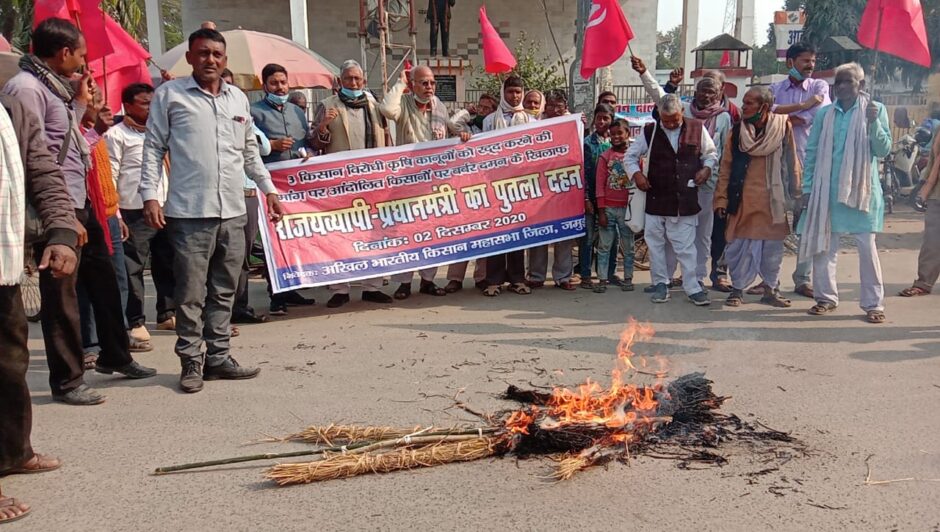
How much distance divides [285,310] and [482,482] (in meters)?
3.98

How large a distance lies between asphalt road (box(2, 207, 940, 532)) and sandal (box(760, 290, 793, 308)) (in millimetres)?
143

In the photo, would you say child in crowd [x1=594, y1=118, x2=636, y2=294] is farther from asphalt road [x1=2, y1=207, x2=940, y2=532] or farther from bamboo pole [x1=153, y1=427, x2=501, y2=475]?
bamboo pole [x1=153, y1=427, x2=501, y2=475]

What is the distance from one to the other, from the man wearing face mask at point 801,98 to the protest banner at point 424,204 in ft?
7.27

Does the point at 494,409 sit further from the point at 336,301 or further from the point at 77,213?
the point at 336,301

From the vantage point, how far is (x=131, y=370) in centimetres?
500

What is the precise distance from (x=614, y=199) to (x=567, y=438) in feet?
14.4

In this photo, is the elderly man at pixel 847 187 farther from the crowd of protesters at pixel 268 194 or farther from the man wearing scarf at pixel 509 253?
the man wearing scarf at pixel 509 253

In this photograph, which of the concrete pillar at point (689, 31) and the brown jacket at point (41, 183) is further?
the concrete pillar at point (689, 31)

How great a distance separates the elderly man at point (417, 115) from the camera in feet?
23.8

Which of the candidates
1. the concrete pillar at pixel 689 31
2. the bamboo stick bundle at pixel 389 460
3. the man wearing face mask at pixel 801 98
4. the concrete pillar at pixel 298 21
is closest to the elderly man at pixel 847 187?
the man wearing face mask at pixel 801 98

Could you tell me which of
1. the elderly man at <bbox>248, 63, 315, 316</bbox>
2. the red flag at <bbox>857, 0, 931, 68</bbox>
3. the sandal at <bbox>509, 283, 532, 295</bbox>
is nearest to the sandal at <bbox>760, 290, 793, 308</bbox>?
the sandal at <bbox>509, 283, 532, 295</bbox>

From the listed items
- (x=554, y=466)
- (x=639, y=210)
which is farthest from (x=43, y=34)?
(x=639, y=210)

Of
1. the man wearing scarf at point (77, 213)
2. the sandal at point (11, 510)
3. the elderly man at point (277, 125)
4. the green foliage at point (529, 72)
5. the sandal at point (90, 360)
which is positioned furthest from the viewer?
the green foliage at point (529, 72)

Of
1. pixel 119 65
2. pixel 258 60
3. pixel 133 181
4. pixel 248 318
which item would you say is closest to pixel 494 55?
pixel 258 60
